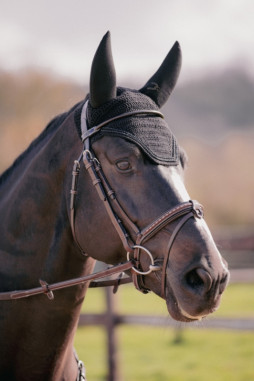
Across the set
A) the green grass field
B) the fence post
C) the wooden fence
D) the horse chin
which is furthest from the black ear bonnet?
the fence post

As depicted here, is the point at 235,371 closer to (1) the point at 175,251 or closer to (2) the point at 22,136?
(1) the point at 175,251

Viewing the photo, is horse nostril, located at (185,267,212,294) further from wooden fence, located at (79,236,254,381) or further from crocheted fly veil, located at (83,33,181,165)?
wooden fence, located at (79,236,254,381)

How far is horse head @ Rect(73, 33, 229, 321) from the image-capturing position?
9.09 ft

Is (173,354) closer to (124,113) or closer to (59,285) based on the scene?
(59,285)

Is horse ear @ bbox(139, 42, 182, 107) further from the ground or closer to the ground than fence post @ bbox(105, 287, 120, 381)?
further from the ground

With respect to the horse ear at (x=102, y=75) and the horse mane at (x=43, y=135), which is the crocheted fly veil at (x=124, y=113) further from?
the horse mane at (x=43, y=135)

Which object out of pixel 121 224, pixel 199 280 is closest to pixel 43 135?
pixel 121 224

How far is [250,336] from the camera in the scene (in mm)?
10891

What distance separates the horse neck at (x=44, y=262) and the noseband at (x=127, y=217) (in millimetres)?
116

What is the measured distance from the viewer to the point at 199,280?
279 cm

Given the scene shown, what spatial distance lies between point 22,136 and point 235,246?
75.8ft

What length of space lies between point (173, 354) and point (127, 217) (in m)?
7.36

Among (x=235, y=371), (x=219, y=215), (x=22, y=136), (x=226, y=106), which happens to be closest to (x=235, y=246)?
(x=235, y=371)

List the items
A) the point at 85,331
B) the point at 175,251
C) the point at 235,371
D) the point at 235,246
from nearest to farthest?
1. the point at 175,251
2. the point at 235,371
3. the point at 85,331
4. the point at 235,246
